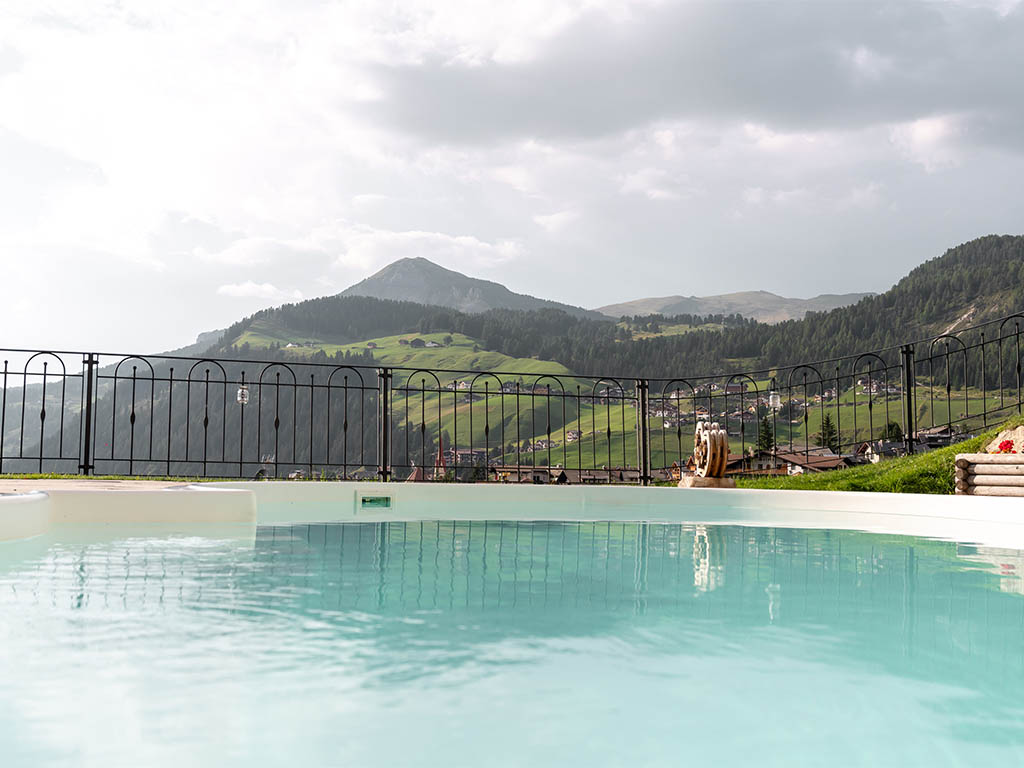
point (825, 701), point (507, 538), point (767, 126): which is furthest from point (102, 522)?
point (767, 126)

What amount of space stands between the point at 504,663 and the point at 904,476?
20.2 feet

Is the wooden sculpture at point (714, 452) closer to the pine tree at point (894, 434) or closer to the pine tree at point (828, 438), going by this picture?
the pine tree at point (828, 438)

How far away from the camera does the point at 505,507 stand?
6953 millimetres

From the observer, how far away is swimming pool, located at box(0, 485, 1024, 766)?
138cm

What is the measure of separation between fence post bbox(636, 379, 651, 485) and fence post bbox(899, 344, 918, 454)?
2821 millimetres

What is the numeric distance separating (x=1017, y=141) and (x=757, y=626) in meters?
91.3

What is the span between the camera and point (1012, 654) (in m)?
2.04

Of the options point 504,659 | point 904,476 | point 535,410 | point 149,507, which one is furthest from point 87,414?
point 535,410

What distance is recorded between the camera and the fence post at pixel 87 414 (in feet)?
23.7

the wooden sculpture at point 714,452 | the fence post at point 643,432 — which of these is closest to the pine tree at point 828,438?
the wooden sculpture at point 714,452

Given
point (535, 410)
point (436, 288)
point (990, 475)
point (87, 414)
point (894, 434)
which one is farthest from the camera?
point (436, 288)

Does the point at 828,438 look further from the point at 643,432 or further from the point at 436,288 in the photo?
the point at 436,288

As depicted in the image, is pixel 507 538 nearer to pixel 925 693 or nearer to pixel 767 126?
pixel 925 693

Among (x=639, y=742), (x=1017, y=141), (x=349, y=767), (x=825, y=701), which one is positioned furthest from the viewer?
(x=1017, y=141)
